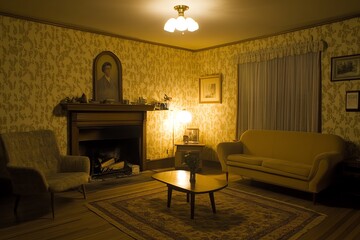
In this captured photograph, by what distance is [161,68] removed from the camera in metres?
5.85

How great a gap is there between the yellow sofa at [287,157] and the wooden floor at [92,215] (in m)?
0.23

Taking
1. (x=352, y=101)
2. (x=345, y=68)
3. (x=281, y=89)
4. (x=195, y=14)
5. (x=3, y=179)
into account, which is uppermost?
(x=195, y=14)

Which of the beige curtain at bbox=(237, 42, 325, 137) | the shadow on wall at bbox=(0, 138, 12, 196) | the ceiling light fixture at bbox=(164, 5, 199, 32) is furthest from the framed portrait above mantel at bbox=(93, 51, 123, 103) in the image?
the beige curtain at bbox=(237, 42, 325, 137)

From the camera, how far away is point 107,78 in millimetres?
5062

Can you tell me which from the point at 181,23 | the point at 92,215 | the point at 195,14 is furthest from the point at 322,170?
the point at 92,215

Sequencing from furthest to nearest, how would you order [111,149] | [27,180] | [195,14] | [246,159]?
[111,149] < [246,159] < [195,14] < [27,180]

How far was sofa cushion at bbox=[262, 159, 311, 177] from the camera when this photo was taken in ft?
12.2

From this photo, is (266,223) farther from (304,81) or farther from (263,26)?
(263,26)

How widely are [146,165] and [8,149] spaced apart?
8.54 feet

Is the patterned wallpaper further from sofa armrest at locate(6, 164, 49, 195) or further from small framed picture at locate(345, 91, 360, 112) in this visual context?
sofa armrest at locate(6, 164, 49, 195)

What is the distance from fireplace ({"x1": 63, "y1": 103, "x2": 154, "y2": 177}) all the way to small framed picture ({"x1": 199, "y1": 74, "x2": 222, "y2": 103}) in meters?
1.39

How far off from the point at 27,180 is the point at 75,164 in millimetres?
760

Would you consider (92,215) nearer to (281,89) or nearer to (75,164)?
(75,164)

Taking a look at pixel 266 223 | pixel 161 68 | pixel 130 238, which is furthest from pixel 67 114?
pixel 266 223
